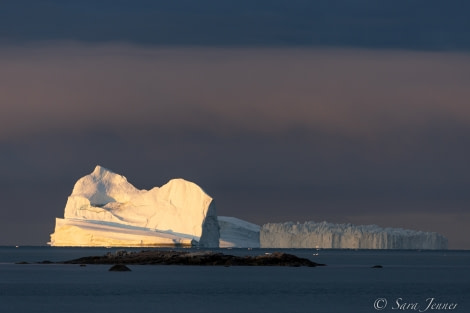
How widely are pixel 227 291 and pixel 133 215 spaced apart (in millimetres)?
80745

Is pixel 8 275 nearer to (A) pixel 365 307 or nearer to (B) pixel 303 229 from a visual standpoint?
(A) pixel 365 307

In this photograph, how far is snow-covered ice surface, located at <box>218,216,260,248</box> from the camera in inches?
6658

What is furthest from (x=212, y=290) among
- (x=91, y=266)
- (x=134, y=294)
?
(x=91, y=266)

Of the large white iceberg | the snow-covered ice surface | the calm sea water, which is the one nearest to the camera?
the calm sea water

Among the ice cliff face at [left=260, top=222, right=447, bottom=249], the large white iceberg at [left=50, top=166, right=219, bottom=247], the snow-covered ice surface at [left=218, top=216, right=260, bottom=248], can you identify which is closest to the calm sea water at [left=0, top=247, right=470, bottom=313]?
the large white iceberg at [left=50, top=166, right=219, bottom=247]

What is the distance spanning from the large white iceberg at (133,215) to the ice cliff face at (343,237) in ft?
75.3

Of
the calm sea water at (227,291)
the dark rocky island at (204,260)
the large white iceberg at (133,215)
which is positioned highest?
the large white iceberg at (133,215)

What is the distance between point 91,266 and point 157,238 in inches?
1579

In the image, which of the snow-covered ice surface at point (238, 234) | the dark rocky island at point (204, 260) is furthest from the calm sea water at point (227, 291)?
the snow-covered ice surface at point (238, 234)

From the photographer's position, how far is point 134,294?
60438 mm

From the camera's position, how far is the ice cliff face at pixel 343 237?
532 ft

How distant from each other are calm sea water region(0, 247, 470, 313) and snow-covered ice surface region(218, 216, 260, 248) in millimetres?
78758

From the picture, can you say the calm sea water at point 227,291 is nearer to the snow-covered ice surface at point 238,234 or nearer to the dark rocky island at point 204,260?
the dark rocky island at point 204,260

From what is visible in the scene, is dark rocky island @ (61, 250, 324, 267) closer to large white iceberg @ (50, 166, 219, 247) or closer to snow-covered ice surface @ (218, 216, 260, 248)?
large white iceberg @ (50, 166, 219, 247)
